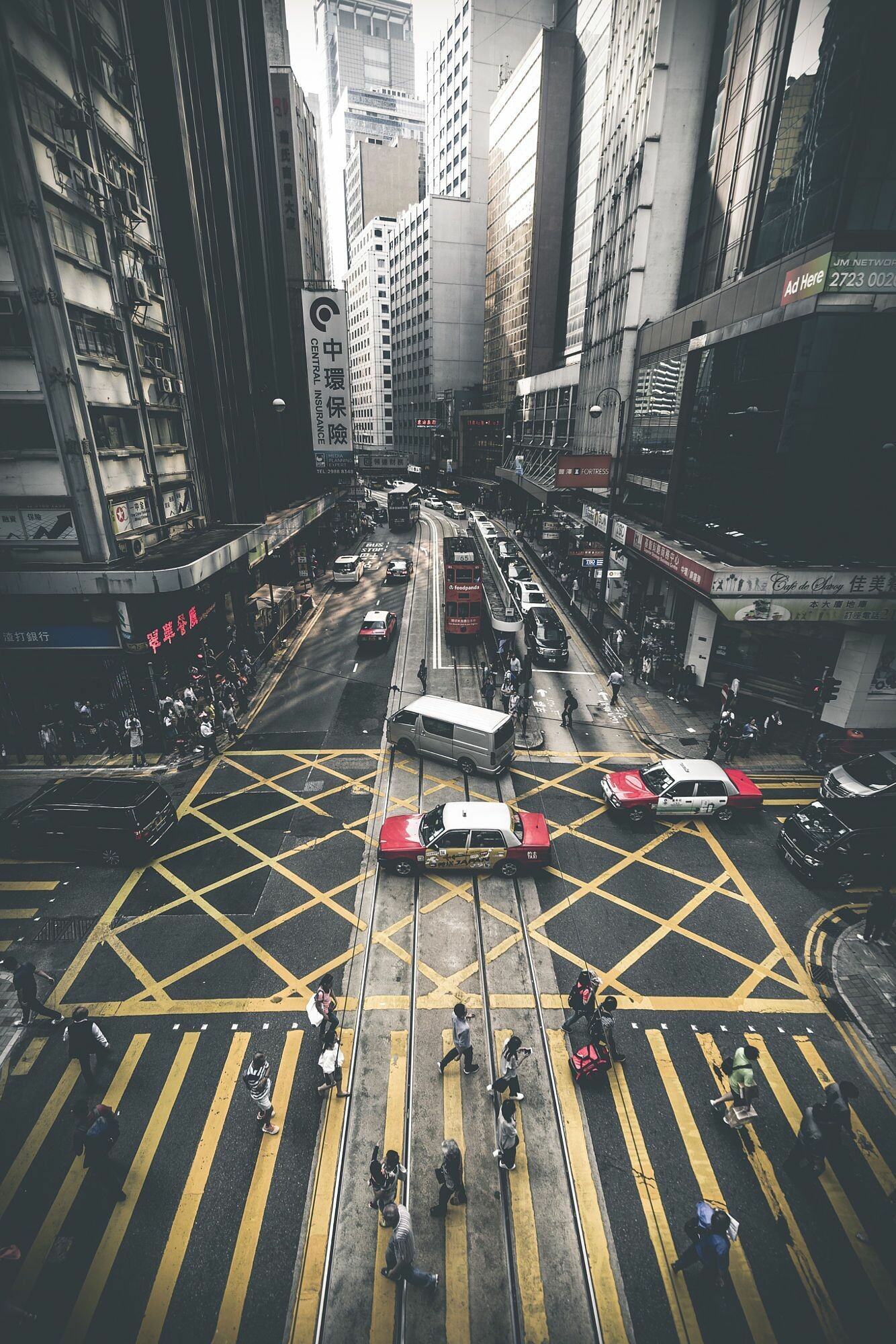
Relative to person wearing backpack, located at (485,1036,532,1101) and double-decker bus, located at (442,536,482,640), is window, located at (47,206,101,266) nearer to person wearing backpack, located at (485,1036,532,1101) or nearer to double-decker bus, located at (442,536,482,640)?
double-decker bus, located at (442,536,482,640)

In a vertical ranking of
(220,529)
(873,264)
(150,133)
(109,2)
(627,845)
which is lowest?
(627,845)

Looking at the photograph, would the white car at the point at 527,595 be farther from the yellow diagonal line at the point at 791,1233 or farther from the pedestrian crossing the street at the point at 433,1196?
the yellow diagonal line at the point at 791,1233

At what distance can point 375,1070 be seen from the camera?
9445 mm

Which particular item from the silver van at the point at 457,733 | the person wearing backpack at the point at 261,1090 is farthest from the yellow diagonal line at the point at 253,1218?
the silver van at the point at 457,733

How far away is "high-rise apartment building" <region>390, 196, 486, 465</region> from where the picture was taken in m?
88.0

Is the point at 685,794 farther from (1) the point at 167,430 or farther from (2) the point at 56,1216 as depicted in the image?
(1) the point at 167,430

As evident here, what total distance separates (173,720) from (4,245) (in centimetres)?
1397

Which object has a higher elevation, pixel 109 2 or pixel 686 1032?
pixel 109 2

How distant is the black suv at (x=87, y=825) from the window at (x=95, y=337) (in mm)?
13097

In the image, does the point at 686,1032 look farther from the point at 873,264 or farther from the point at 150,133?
the point at 150,133

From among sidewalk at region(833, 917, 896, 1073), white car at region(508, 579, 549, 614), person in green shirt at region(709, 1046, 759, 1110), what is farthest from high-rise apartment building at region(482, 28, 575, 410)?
person in green shirt at region(709, 1046, 759, 1110)

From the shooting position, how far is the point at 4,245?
595 inches

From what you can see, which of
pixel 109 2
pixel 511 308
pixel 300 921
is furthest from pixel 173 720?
pixel 511 308

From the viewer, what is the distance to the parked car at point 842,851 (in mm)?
13203
